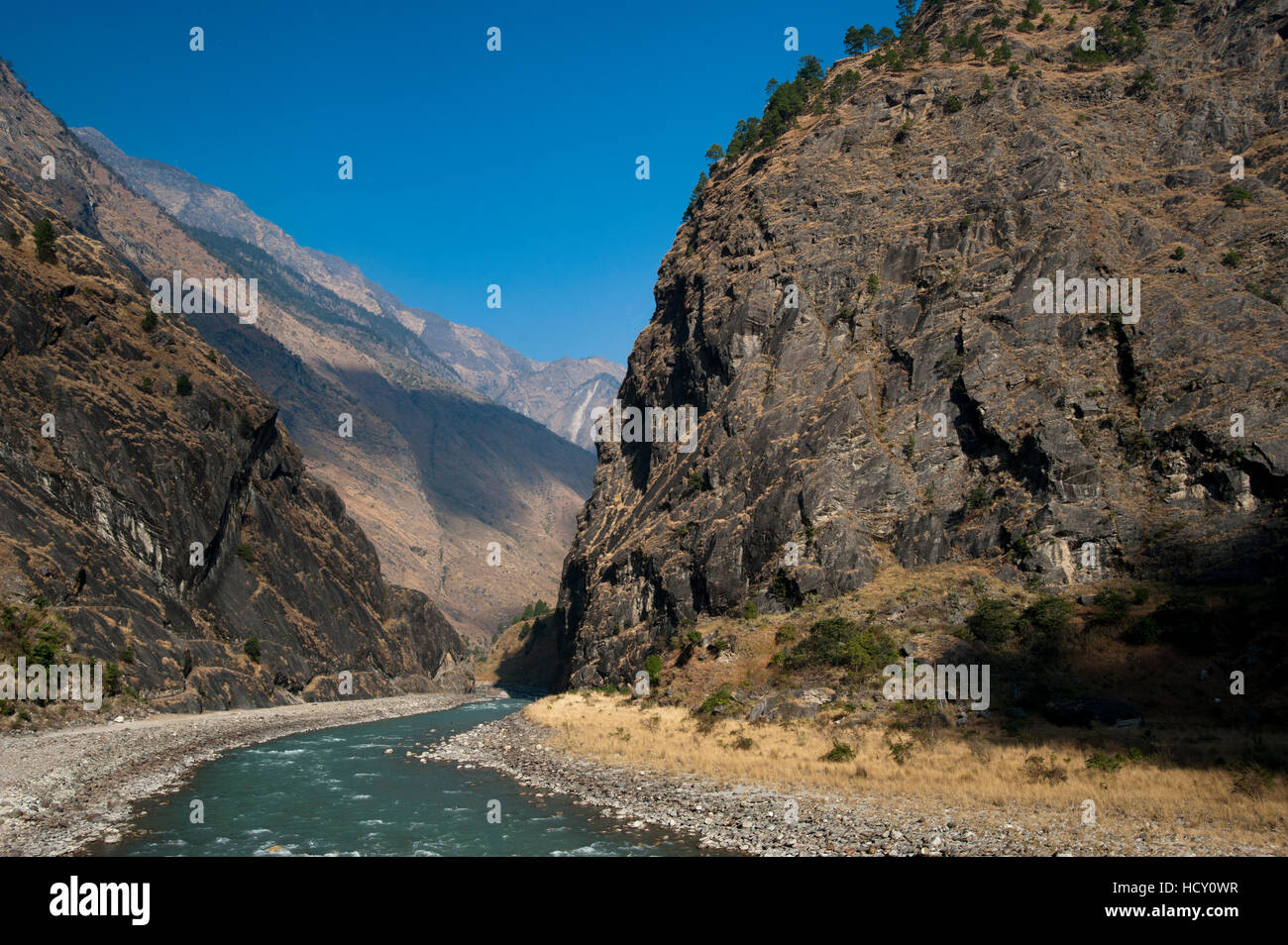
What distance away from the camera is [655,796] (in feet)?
100

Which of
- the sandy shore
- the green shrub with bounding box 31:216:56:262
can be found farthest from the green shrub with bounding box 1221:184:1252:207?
the green shrub with bounding box 31:216:56:262

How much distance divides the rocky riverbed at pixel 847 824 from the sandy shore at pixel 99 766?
16.8 meters

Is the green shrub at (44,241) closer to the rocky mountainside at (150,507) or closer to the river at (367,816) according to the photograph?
the rocky mountainside at (150,507)

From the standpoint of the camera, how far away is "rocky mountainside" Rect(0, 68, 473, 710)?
5738cm

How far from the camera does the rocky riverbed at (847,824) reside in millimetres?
20016

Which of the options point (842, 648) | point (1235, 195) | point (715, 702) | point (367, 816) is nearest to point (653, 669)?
point (715, 702)

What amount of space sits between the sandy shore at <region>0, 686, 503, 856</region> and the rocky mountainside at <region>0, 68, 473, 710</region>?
24.8ft

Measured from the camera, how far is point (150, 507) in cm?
6919

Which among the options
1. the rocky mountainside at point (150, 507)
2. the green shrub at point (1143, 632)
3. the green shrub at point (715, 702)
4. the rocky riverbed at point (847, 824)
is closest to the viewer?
the rocky riverbed at point (847, 824)

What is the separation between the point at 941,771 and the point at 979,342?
49566mm

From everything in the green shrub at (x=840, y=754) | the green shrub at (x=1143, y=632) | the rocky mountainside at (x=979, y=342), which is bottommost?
the green shrub at (x=840, y=754)

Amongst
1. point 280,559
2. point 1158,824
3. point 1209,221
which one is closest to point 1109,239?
point 1209,221

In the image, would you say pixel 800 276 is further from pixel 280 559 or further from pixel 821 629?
pixel 280 559

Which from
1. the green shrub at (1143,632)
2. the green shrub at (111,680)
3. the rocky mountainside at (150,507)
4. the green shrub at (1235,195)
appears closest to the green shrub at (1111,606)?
the green shrub at (1143,632)
